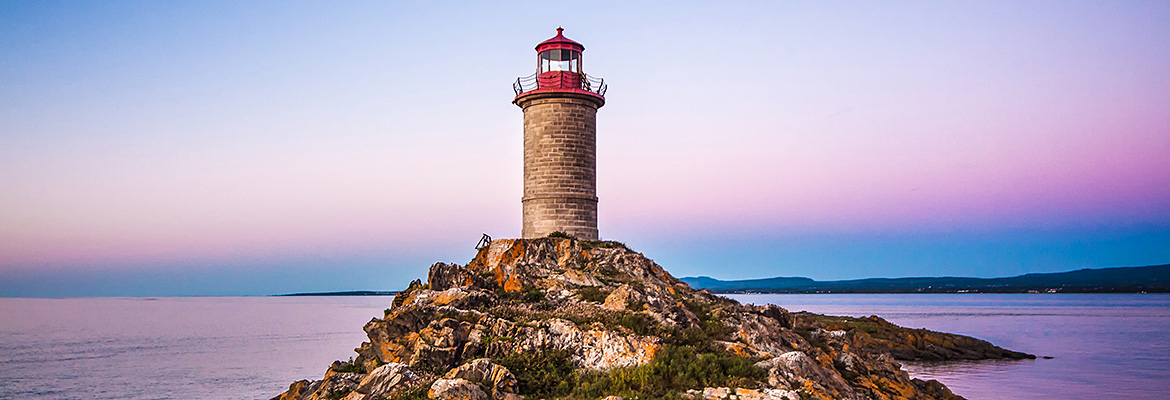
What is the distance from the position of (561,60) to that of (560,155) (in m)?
3.77

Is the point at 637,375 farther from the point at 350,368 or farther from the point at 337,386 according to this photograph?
the point at 350,368

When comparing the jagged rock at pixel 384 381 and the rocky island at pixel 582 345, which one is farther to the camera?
the jagged rock at pixel 384 381

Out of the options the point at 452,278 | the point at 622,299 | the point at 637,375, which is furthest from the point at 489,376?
the point at 452,278

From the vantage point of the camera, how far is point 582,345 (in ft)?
58.6

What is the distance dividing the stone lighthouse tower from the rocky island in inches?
114

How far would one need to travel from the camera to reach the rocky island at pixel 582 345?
15.9m

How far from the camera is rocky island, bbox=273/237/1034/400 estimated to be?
627 inches

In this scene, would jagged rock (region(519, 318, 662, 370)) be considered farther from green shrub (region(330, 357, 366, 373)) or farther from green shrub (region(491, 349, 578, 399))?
green shrub (region(330, 357, 366, 373))

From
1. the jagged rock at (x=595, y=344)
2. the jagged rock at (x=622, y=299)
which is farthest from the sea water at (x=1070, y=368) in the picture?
the jagged rock at (x=595, y=344)

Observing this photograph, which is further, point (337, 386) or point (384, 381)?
point (337, 386)

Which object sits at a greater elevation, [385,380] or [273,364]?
[385,380]

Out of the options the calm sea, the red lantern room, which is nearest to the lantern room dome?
the red lantern room

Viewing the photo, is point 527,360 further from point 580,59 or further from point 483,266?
point 580,59

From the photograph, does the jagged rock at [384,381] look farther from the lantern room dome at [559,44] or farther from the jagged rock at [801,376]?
the lantern room dome at [559,44]
